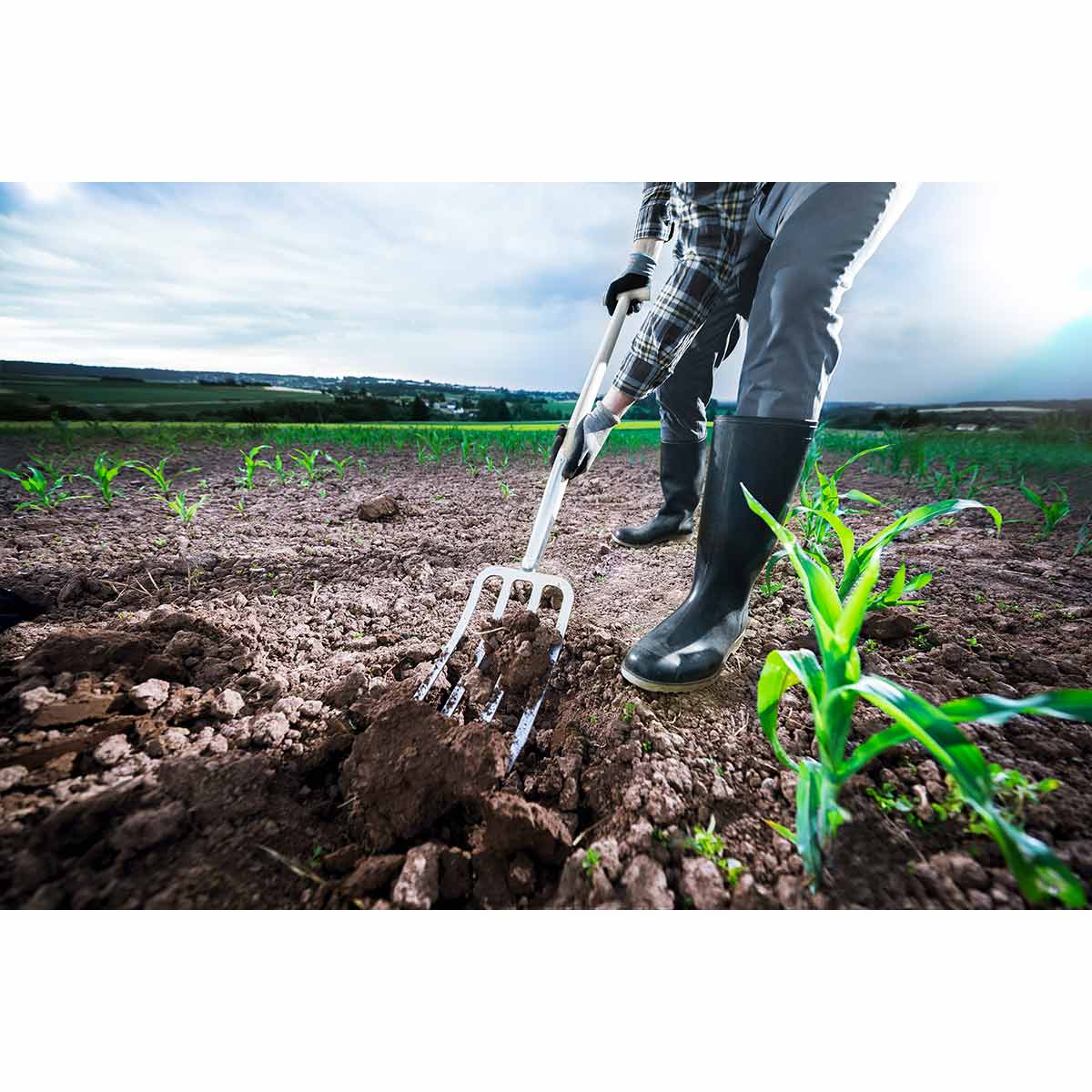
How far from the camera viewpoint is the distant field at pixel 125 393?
211cm

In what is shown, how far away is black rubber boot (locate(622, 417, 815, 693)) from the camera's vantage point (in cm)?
91

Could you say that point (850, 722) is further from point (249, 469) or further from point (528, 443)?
point (528, 443)

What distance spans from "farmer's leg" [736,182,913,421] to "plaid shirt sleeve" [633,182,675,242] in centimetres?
44

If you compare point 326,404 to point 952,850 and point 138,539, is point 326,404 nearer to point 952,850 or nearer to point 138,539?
point 138,539

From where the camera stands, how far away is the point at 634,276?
4.19 feet

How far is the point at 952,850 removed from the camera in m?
0.58

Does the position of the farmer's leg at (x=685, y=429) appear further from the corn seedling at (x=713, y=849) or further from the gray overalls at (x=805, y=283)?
the corn seedling at (x=713, y=849)

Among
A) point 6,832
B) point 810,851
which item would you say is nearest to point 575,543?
point 810,851

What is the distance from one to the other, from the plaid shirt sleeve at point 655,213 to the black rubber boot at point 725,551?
730 mm

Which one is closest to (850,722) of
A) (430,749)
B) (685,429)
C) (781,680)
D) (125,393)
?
(781,680)

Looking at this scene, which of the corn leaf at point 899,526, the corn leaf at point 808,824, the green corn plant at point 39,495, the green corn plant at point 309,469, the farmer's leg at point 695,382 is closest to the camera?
the corn leaf at point 808,824

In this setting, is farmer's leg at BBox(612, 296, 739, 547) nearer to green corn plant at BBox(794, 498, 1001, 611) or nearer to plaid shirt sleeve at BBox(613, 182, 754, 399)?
plaid shirt sleeve at BBox(613, 182, 754, 399)

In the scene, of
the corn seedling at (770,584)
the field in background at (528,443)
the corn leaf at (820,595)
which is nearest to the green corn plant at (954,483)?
the field in background at (528,443)

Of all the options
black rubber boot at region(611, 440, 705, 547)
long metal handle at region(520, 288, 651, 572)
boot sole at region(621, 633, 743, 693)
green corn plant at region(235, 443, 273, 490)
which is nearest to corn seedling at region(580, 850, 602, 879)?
boot sole at region(621, 633, 743, 693)
